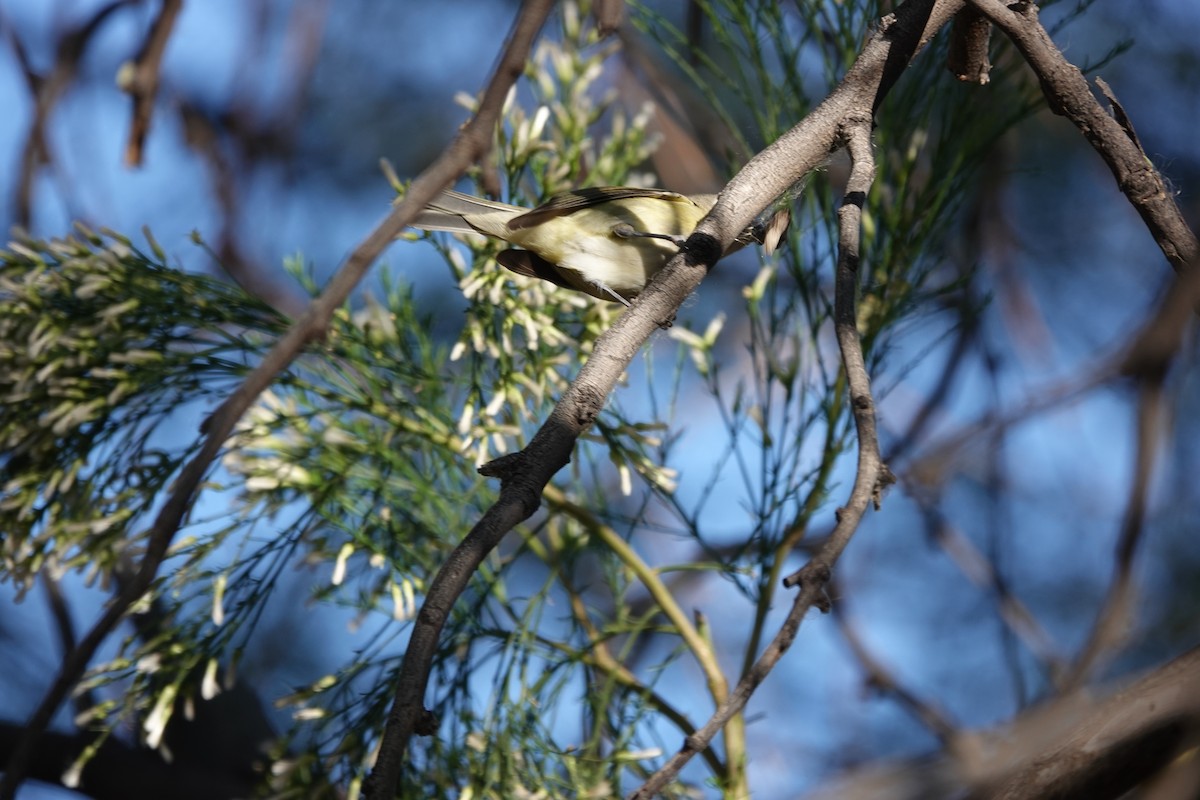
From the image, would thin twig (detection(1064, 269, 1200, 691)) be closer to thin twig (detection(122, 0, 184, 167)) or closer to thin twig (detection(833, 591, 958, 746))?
thin twig (detection(833, 591, 958, 746))


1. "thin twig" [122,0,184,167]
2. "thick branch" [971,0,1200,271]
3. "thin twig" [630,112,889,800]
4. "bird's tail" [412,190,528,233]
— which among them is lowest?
"thin twig" [630,112,889,800]

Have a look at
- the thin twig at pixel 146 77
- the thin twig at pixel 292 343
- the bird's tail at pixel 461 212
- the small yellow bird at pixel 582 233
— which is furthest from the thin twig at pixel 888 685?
the thin twig at pixel 292 343

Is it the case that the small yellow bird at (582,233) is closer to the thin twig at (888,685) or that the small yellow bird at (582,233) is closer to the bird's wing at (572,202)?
the bird's wing at (572,202)

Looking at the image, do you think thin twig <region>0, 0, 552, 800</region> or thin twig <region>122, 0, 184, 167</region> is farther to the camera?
thin twig <region>122, 0, 184, 167</region>

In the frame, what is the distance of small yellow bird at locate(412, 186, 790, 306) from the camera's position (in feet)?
4.55

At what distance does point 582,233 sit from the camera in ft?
4.69

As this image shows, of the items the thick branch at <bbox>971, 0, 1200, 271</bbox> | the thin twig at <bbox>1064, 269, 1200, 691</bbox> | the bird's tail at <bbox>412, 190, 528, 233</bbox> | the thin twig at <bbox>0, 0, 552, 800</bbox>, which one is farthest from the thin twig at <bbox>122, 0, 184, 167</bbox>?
the thin twig at <bbox>1064, 269, 1200, 691</bbox>

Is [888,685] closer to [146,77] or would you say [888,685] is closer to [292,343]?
[146,77]

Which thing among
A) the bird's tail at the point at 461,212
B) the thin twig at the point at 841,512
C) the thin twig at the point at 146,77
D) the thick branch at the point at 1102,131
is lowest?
the thin twig at the point at 841,512

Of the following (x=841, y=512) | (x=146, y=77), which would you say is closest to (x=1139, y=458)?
(x=841, y=512)

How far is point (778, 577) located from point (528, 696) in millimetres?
349

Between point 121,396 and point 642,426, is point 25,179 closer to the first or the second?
point 121,396

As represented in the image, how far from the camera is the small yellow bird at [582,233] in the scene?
1.39m

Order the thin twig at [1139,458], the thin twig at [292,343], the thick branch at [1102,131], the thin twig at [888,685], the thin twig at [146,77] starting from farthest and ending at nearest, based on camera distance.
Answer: the thin twig at [888,685] → the thin twig at [146,77] → the thin twig at [1139,458] → the thick branch at [1102,131] → the thin twig at [292,343]
